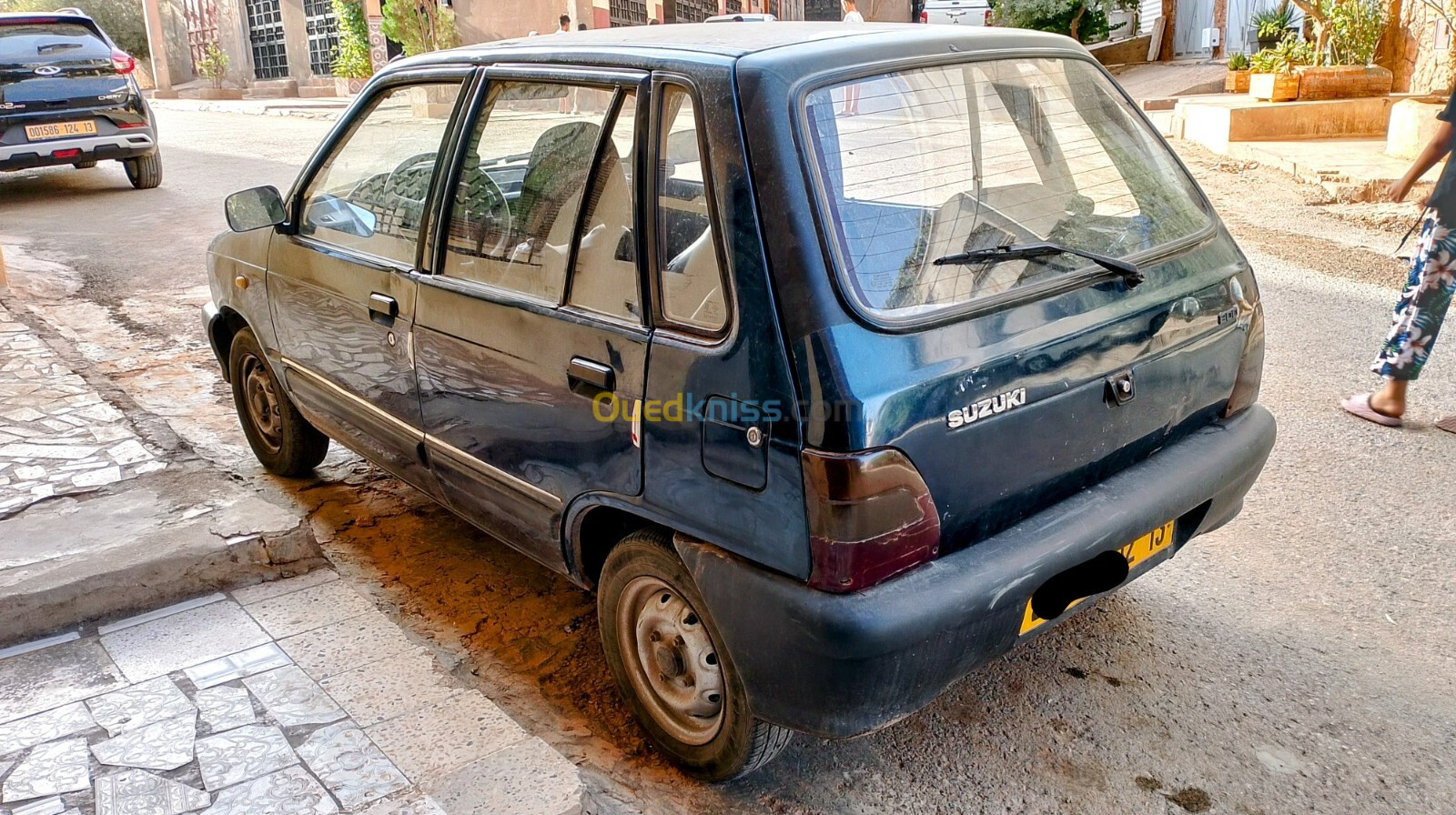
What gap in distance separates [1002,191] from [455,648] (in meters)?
2.02

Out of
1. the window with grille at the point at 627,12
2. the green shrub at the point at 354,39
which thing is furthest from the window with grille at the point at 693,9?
the green shrub at the point at 354,39

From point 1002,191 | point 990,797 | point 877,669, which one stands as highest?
point 1002,191

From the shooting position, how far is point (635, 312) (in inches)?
99.0

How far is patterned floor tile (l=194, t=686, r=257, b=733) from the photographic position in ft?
9.20

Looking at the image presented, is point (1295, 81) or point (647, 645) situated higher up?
point (1295, 81)

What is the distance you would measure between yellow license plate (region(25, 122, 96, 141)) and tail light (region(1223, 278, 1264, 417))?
1127 centimetres

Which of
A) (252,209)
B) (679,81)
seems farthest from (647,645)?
(252,209)

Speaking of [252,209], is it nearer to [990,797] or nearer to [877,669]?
[877,669]

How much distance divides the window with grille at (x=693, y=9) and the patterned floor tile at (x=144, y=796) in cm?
2708

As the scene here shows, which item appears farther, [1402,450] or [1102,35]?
[1102,35]

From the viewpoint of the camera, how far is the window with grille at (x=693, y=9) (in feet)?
91.9

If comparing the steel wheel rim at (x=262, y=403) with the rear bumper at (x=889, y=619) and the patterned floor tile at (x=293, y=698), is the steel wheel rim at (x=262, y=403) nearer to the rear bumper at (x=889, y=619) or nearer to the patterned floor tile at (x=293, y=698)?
the patterned floor tile at (x=293, y=698)

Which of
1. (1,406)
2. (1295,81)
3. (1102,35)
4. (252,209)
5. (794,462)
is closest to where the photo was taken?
(794,462)

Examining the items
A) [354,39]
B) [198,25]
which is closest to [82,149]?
[354,39]
